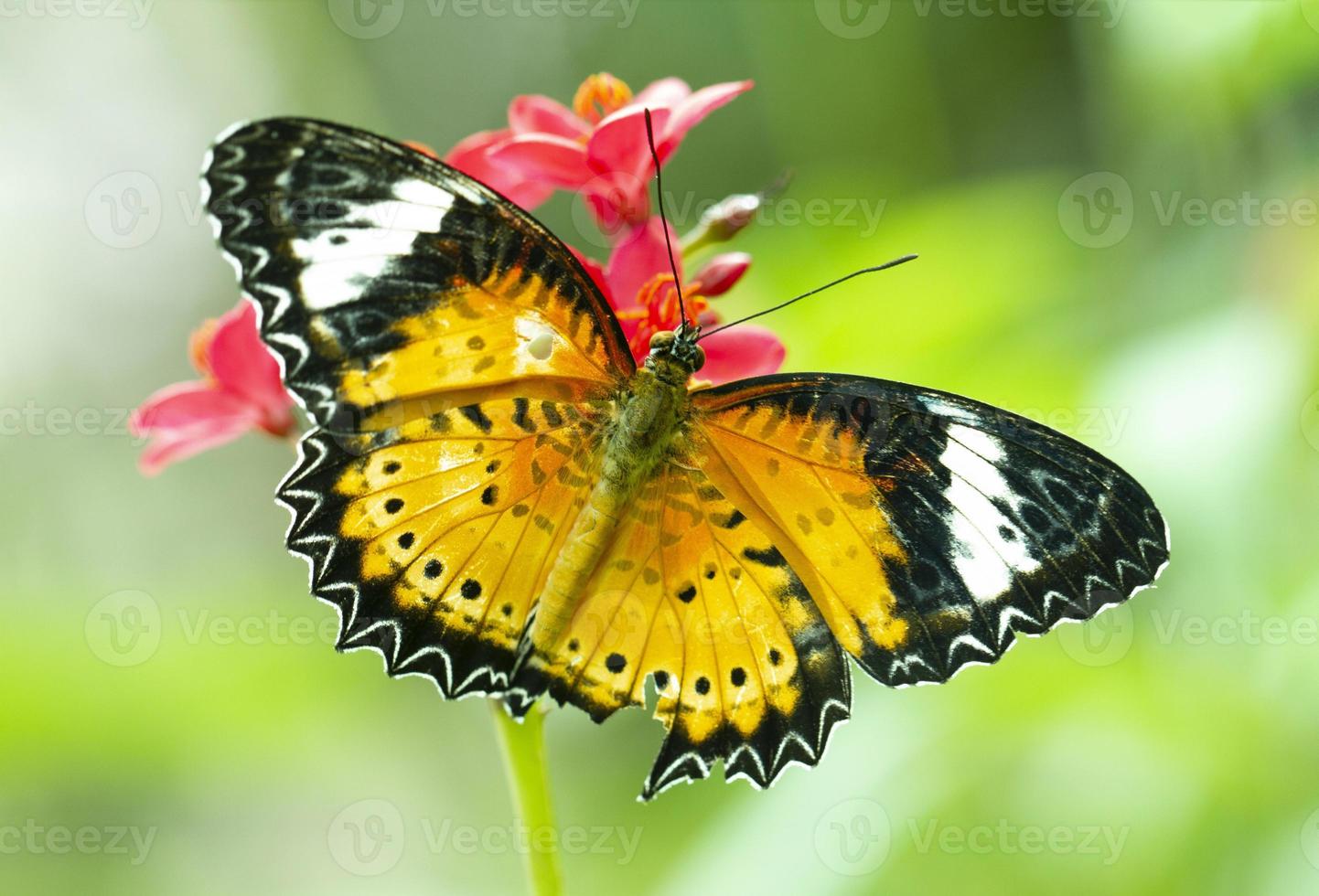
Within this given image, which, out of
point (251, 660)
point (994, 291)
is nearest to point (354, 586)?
point (251, 660)

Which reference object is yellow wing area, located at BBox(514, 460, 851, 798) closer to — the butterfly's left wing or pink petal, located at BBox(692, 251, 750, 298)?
the butterfly's left wing

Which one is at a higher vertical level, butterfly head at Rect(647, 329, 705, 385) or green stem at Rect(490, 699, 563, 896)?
butterfly head at Rect(647, 329, 705, 385)

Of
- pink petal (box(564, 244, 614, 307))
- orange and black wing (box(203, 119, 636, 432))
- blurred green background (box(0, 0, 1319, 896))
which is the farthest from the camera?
blurred green background (box(0, 0, 1319, 896))

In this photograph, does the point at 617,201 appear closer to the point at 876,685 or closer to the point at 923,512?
the point at 923,512

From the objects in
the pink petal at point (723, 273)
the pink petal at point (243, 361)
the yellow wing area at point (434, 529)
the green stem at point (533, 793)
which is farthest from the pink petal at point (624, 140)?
the green stem at point (533, 793)

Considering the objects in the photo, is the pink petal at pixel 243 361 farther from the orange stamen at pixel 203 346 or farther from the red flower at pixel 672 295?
the red flower at pixel 672 295

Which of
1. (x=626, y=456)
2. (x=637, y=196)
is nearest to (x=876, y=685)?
(x=626, y=456)

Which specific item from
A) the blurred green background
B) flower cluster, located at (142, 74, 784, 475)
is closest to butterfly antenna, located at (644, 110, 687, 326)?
flower cluster, located at (142, 74, 784, 475)
